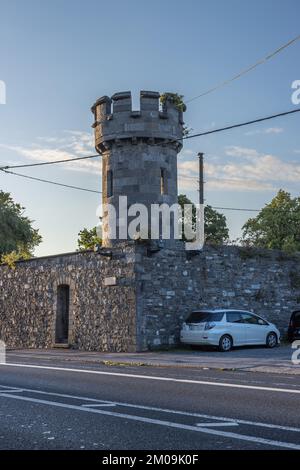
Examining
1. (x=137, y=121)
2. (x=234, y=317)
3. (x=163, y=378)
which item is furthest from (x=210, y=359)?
(x=137, y=121)

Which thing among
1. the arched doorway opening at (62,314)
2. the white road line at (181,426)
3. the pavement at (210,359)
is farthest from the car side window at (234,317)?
the white road line at (181,426)

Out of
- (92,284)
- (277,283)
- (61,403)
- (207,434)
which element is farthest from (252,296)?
(207,434)

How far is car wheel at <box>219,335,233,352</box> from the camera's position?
2169cm

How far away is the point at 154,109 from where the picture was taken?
26609 mm

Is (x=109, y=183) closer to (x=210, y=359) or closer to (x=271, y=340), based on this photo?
(x=271, y=340)

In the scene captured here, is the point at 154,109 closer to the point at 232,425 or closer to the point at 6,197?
the point at 232,425

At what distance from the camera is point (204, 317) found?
22.1m

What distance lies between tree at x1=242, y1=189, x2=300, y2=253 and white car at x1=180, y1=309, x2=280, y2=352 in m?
28.4

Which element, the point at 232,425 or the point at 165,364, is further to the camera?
the point at 165,364

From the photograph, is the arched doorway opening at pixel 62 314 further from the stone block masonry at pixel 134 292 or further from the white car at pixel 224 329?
the white car at pixel 224 329

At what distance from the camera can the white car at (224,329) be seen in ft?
71.2

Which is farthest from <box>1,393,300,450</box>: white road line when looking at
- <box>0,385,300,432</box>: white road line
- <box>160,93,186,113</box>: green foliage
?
<box>160,93,186,113</box>: green foliage

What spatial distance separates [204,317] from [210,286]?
10.4 ft
